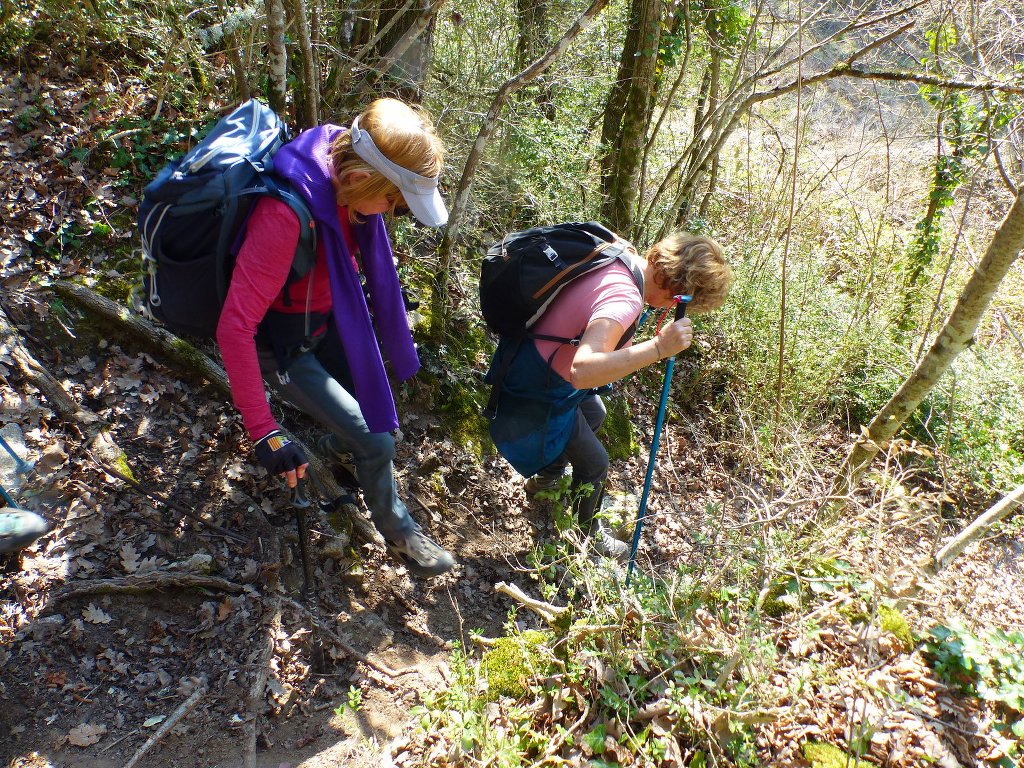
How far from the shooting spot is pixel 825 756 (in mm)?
2402

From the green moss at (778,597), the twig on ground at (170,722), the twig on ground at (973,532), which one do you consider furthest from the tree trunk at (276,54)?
the twig on ground at (973,532)

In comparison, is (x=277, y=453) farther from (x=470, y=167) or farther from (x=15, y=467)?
(x=470, y=167)

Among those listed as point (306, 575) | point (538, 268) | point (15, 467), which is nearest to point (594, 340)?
point (538, 268)

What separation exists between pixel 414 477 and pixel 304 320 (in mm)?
1838

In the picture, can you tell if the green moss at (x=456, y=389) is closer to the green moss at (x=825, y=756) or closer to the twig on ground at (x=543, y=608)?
the twig on ground at (x=543, y=608)

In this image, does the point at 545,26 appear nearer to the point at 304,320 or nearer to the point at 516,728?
the point at 304,320

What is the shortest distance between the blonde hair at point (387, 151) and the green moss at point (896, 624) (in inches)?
111

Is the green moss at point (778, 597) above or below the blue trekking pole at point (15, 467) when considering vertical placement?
below

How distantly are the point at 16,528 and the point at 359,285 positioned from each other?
159cm

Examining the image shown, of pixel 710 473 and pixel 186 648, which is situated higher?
pixel 186 648

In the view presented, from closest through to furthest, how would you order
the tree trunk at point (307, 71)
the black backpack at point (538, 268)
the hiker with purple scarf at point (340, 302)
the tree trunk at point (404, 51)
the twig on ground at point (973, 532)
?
the hiker with purple scarf at point (340, 302), the black backpack at point (538, 268), the twig on ground at point (973, 532), the tree trunk at point (307, 71), the tree trunk at point (404, 51)

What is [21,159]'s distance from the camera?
13.3 ft

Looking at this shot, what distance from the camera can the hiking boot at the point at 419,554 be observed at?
11.2 feet

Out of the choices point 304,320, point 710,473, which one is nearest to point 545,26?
point 710,473
